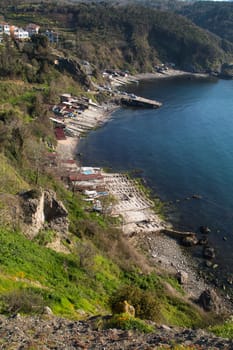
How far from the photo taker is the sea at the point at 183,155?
48781 millimetres

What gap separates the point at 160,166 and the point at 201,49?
400 feet

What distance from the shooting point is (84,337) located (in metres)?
14.1

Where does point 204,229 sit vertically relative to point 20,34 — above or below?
below

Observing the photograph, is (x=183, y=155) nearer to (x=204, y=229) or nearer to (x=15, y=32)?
(x=204, y=229)

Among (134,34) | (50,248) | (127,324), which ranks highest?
(134,34)

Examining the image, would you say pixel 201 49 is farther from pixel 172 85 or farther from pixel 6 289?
pixel 6 289

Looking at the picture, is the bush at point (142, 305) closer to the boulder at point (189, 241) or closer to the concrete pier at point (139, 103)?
the boulder at point (189, 241)

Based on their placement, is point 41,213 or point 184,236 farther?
point 184,236

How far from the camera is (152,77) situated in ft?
470

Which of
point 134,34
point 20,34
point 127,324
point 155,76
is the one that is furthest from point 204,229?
point 134,34

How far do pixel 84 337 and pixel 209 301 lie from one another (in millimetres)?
21427

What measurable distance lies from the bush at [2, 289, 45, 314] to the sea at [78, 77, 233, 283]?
26.9m

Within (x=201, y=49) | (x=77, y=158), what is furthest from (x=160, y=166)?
(x=201, y=49)

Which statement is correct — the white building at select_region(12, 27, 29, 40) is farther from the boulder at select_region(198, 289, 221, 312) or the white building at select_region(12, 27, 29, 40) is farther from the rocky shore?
the rocky shore
